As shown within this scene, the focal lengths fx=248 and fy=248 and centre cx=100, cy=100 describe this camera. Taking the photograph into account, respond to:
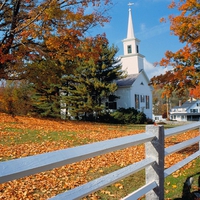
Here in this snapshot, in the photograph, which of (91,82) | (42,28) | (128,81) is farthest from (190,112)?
(42,28)

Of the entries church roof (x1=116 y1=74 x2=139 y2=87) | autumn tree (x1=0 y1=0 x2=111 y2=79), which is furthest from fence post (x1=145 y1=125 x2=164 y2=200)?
church roof (x1=116 y1=74 x2=139 y2=87)

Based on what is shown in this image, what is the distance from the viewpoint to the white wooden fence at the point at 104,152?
1.54 meters

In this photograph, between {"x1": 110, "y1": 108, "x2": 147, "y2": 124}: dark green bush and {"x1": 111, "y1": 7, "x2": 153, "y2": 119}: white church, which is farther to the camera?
{"x1": 111, "y1": 7, "x2": 153, "y2": 119}: white church

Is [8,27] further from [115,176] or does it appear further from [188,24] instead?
[115,176]

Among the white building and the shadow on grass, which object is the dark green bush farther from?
the white building

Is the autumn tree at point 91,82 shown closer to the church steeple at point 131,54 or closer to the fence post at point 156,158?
the church steeple at point 131,54

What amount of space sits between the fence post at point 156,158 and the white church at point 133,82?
91.7ft

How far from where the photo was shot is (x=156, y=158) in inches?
121

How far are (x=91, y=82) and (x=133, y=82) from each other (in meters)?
6.61

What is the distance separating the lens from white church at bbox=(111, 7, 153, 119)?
3130 centimetres

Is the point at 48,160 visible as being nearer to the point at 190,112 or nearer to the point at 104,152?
the point at 104,152

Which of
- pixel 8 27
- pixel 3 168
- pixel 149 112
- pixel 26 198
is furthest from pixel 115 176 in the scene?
pixel 149 112

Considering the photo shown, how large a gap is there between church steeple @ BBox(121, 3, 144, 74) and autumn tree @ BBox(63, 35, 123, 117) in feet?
19.7

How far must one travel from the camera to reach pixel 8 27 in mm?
12383
